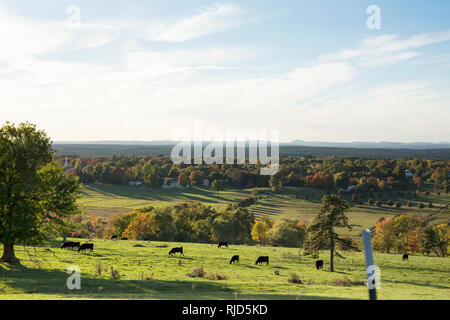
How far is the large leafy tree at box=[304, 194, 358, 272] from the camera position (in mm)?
38625

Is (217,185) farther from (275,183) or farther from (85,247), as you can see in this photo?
(85,247)

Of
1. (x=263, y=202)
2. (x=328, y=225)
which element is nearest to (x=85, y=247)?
(x=328, y=225)

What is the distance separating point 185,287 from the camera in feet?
76.4

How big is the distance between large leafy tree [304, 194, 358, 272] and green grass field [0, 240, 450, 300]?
2.65m

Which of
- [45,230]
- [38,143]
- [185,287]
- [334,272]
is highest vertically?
[38,143]

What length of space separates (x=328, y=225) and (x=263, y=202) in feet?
350

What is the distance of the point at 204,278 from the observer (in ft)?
92.1

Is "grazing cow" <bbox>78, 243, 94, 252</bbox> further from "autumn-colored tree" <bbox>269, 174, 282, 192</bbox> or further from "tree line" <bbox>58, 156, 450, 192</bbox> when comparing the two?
"autumn-colored tree" <bbox>269, 174, 282, 192</bbox>

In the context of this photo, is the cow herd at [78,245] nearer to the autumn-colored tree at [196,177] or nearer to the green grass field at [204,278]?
the green grass field at [204,278]

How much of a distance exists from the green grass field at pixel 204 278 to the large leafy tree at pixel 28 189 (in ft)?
9.23

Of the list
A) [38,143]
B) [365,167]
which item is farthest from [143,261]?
[365,167]

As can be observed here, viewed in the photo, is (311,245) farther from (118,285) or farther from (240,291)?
(118,285)

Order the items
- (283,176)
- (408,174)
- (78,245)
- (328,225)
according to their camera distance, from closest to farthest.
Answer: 1. (328,225)
2. (78,245)
3. (283,176)
4. (408,174)
